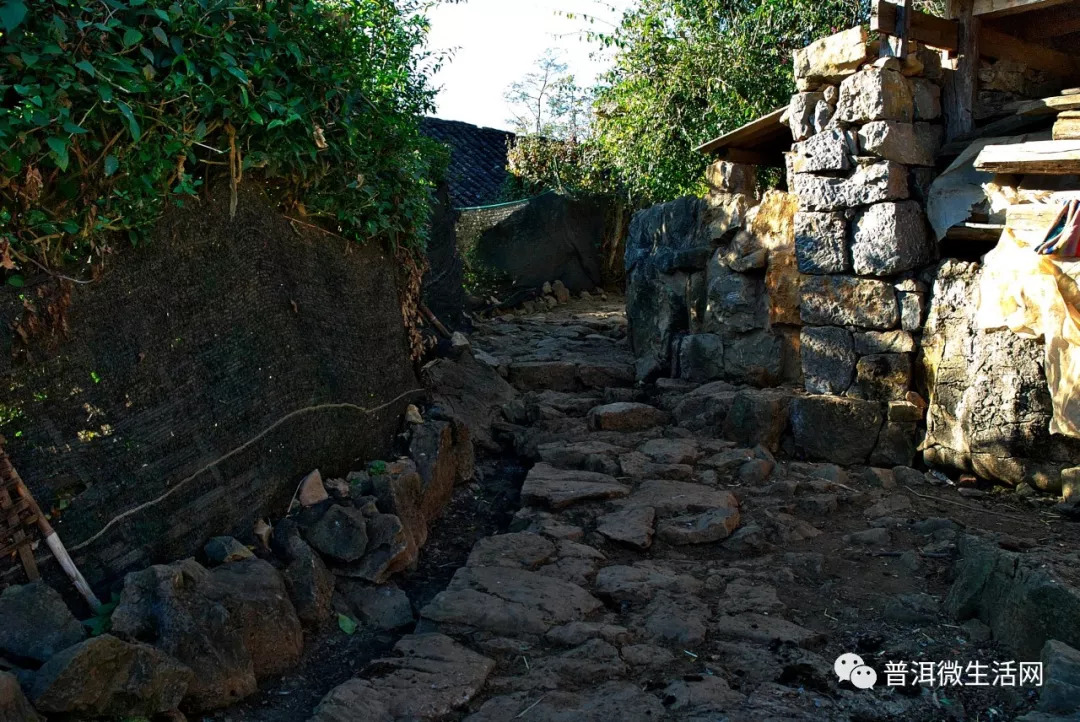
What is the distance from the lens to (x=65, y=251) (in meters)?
3.46

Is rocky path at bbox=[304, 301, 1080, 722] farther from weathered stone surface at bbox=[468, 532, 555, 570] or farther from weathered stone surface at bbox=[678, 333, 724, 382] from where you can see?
weathered stone surface at bbox=[678, 333, 724, 382]

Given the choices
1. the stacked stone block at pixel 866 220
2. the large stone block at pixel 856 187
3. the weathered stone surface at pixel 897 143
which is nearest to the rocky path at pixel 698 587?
the stacked stone block at pixel 866 220

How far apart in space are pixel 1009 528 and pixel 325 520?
3.48 metres

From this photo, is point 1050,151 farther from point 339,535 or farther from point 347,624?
point 347,624

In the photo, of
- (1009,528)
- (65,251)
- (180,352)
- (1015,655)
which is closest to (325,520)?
(180,352)

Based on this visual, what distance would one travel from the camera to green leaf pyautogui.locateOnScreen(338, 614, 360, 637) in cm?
392

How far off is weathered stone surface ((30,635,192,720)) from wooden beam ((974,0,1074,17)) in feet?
18.9

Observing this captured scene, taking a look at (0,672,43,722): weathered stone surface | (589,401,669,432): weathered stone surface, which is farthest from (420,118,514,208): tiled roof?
(0,672,43,722): weathered stone surface

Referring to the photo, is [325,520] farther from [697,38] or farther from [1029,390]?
[697,38]

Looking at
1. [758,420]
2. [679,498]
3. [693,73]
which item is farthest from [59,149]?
[693,73]

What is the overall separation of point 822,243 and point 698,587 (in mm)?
3012

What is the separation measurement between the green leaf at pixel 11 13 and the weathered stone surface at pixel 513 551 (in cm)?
282

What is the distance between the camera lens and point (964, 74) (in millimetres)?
6094

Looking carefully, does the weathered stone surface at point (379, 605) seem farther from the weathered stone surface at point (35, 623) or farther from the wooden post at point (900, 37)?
the wooden post at point (900, 37)
